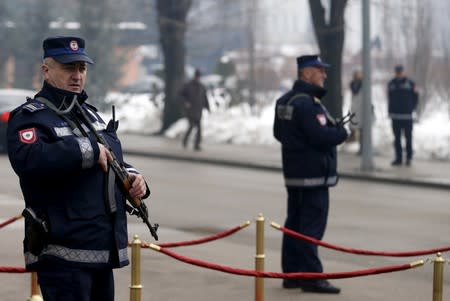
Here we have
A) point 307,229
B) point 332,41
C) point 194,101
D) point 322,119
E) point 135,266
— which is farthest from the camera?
point 194,101

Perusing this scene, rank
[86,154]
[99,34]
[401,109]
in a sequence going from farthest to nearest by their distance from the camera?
1. [99,34]
2. [401,109]
3. [86,154]

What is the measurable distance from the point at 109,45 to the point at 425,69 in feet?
62.8

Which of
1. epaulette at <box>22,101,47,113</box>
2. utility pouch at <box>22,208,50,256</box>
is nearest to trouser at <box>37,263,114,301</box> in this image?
utility pouch at <box>22,208,50,256</box>

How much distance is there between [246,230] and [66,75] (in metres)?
8.61

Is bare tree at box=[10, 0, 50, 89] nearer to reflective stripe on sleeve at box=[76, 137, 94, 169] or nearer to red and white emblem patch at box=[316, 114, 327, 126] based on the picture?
red and white emblem patch at box=[316, 114, 327, 126]

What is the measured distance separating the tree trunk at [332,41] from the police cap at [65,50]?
785 inches

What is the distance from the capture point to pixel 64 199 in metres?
6.16

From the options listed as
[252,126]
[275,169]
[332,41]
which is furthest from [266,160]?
[252,126]

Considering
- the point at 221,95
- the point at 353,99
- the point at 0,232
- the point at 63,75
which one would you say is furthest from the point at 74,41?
the point at 221,95

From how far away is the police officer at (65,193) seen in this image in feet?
20.1

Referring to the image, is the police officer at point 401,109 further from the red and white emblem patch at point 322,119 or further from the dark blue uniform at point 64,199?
the dark blue uniform at point 64,199

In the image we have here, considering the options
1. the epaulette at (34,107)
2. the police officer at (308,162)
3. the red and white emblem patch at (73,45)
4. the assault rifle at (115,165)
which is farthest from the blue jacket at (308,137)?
the epaulette at (34,107)

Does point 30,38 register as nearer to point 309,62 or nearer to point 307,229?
point 309,62

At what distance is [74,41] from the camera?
20.6 feet
